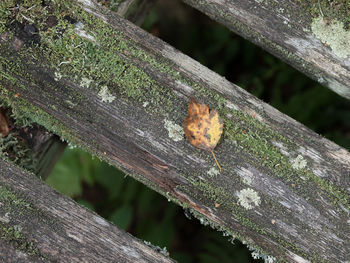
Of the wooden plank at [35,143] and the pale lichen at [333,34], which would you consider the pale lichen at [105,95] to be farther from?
the pale lichen at [333,34]

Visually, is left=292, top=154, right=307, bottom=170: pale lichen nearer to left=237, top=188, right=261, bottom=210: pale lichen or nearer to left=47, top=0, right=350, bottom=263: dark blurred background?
left=237, top=188, right=261, bottom=210: pale lichen

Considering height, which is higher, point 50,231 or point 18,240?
point 50,231

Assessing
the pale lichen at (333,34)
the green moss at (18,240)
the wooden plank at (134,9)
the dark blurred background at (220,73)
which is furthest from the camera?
the dark blurred background at (220,73)

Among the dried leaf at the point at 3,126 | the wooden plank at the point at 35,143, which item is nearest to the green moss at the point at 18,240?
the wooden plank at the point at 35,143

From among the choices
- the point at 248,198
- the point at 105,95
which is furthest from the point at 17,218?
the point at 248,198

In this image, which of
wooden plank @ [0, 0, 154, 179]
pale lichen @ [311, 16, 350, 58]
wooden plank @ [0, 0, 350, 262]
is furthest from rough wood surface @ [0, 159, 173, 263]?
pale lichen @ [311, 16, 350, 58]

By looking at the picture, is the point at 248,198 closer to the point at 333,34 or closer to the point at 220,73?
the point at 333,34
